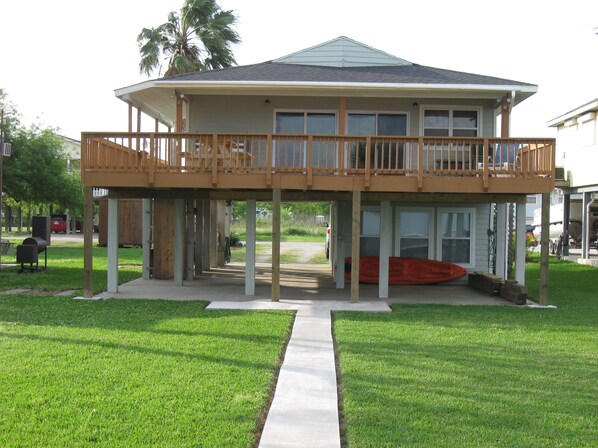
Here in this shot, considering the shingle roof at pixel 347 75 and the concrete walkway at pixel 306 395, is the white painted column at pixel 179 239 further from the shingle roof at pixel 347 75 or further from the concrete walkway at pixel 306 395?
the concrete walkway at pixel 306 395

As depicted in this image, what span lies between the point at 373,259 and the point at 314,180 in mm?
4095

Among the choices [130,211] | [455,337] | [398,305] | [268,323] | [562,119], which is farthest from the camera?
[130,211]

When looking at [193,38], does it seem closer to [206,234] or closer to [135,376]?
[206,234]

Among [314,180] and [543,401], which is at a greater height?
[314,180]

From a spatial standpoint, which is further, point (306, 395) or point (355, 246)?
point (355, 246)

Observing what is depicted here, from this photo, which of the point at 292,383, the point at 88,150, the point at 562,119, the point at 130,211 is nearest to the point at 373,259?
the point at 88,150

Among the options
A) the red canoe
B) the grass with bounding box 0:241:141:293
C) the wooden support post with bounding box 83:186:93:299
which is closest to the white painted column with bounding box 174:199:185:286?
the grass with bounding box 0:241:141:293

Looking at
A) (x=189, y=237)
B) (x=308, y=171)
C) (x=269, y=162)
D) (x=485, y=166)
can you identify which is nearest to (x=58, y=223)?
(x=189, y=237)

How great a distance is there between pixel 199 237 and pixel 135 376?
1102cm

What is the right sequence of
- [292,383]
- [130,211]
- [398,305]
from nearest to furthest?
[292,383] < [398,305] < [130,211]

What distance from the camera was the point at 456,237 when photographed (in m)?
15.8

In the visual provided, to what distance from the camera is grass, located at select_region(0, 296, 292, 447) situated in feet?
15.2

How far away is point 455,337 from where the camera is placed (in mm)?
8648

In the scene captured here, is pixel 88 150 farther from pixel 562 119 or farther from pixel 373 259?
pixel 562 119
